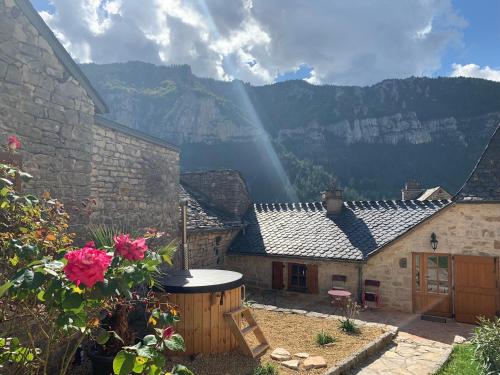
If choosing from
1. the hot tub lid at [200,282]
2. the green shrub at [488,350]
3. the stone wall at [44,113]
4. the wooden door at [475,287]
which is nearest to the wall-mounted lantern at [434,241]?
the wooden door at [475,287]

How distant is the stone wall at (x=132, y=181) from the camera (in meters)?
6.86

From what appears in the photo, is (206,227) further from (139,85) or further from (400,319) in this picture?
(139,85)

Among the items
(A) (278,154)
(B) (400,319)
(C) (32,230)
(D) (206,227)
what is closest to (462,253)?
(B) (400,319)

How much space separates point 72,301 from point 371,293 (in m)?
10.3

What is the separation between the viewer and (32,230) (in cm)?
374

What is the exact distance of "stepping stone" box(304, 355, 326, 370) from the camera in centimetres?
570

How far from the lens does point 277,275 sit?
1332 cm

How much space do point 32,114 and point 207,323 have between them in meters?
4.32

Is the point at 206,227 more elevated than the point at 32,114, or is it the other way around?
the point at 32,114

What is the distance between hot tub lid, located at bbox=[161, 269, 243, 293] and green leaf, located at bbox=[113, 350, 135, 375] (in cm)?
337

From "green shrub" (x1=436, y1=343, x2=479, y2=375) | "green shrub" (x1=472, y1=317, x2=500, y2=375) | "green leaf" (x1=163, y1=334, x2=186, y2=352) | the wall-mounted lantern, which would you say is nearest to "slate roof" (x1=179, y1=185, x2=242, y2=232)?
the wall-mounted lantern

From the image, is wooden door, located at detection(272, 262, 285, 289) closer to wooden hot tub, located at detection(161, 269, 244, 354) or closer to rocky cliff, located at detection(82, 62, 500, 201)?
wooden hot tub, located at detection(161, 269, 244, 354)

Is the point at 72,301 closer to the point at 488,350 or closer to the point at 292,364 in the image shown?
the point at 292,364

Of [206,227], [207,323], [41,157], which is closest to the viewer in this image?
[41,157]
